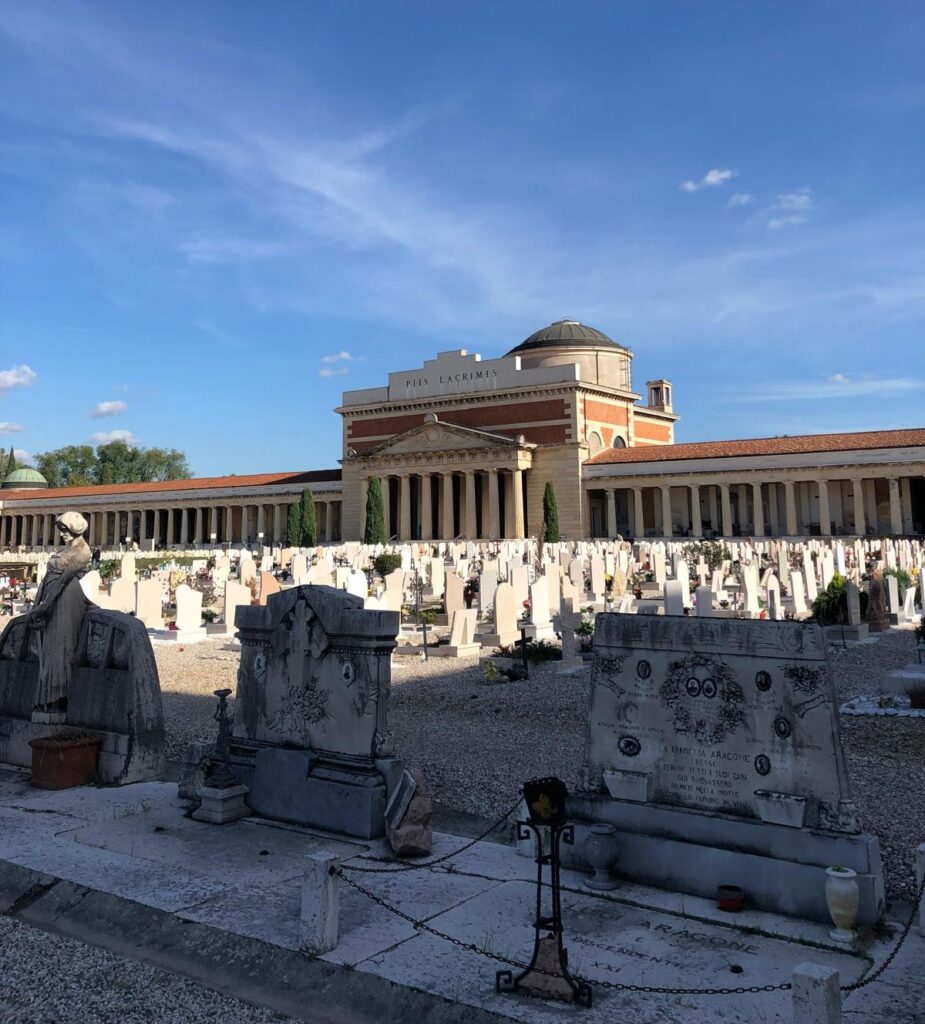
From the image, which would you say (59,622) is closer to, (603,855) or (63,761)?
(63,761)

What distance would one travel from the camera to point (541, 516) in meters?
58.4

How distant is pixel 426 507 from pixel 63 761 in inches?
2140

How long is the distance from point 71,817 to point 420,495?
184 feet

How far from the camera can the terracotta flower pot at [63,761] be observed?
7.74 metres

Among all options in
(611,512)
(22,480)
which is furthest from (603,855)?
(22,480)

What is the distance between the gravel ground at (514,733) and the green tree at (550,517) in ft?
122

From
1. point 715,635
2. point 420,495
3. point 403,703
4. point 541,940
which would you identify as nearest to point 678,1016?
point 541,940

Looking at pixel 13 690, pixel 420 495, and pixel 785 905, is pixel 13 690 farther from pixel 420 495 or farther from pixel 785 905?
pixel 420 495

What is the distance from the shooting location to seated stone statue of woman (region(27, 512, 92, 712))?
838 centimetres

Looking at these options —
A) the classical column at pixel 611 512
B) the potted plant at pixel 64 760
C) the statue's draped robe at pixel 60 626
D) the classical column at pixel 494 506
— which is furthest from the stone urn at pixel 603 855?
the classical column at pixel 494 506

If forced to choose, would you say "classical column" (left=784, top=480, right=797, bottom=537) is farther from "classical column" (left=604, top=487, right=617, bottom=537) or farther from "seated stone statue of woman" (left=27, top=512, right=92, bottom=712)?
"seated stone statue of woman" (left=27, top=512, right=92, bottom=712)

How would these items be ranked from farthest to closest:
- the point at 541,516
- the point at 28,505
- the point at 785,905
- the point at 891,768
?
the point at 28,505 < the point at 541,516 < the point at 891,768 < the point at 785,905

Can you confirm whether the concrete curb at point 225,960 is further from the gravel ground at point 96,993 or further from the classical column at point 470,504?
the classical column at point 470,504

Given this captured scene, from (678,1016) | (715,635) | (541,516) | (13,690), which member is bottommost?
(678,1016)
